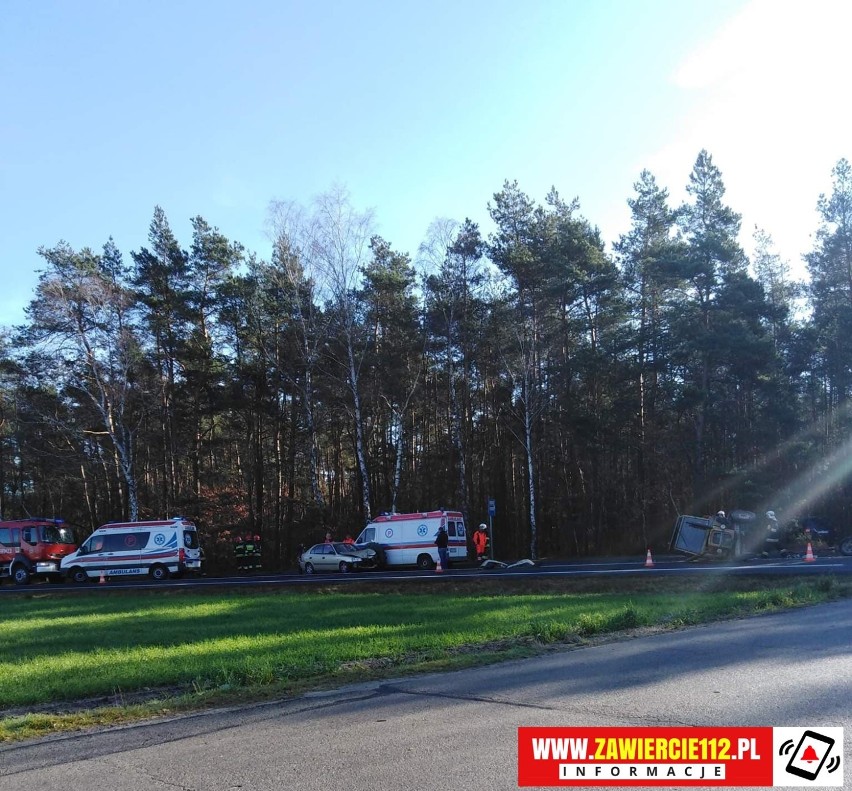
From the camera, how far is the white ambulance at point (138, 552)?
36.0 m

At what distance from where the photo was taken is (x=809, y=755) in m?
5.92

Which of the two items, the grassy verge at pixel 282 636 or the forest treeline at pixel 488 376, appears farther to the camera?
the forest treeline at pixel 488 376

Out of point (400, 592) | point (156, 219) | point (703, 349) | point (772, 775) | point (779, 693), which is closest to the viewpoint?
point (772, 775)

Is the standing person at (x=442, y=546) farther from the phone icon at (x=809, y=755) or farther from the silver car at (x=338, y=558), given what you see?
the phone icon at (x=809, y=755)

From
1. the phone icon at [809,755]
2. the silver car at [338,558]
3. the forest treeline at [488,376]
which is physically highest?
the forest treeline at [488,376]

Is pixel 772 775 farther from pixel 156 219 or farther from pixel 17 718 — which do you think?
pixel 156 219

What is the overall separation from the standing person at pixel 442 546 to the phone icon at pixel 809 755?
2678cm

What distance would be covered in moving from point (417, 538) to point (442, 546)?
9.09 feet

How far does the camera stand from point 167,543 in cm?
3609

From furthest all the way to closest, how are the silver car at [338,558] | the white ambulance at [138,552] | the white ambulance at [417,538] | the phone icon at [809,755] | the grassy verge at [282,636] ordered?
the white ambulance at [138,552]
the silver car at [338,558]
the white ambulance at [417,538]
the grassy verge at [282,636]
the phone icon at [809,755]

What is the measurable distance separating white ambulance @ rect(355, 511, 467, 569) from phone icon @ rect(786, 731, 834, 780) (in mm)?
29097

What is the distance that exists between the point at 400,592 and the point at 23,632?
11.3m

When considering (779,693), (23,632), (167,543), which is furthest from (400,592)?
(779,693)

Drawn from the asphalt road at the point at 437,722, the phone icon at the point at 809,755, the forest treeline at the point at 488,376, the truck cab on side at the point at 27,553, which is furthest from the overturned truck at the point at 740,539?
the truck cab on side at the point at 27,553
